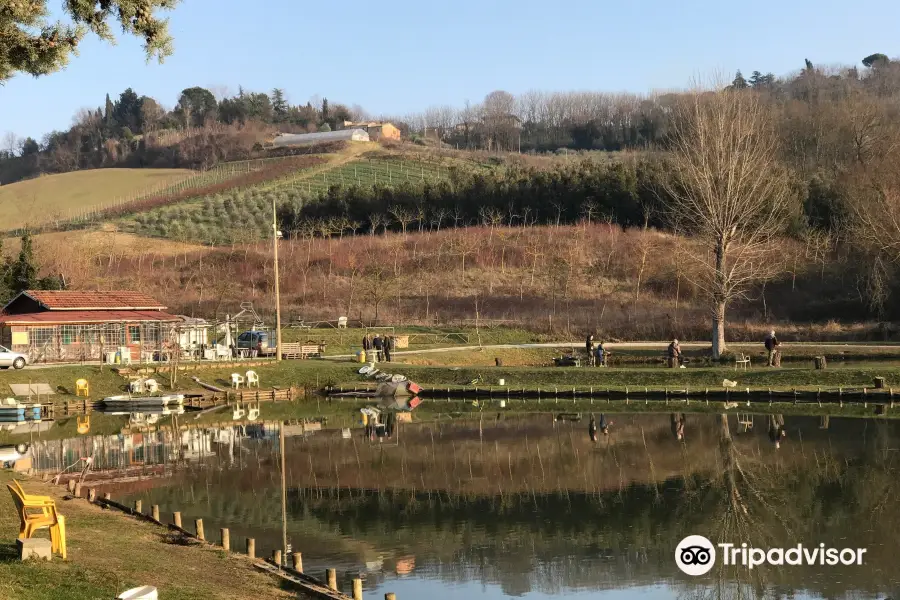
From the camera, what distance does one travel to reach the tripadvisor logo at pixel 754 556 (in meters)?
17.5

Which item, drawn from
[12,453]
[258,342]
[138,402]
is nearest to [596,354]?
[258,342]

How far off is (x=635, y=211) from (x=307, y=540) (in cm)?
6852

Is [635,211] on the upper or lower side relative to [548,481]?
upper

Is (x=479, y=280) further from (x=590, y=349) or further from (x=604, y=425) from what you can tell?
(x=604, y=425)

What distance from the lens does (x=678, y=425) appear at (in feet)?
112

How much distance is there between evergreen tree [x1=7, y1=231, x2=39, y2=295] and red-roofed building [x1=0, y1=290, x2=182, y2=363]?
9090mm

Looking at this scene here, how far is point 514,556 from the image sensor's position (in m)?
18.5

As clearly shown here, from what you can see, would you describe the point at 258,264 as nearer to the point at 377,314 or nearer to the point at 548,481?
the point at 377,314

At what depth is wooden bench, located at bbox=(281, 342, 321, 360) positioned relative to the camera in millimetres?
52312

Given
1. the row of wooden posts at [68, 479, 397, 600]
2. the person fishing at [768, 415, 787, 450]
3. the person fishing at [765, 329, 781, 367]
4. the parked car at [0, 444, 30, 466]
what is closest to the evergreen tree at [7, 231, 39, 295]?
the parked car at [0, 444, 30, 466]

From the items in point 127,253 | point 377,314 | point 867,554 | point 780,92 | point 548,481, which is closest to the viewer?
point 867,554

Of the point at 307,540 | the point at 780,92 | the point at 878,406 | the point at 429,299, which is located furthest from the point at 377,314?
the point at 780,92

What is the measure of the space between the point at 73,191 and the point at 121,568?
123911 mm

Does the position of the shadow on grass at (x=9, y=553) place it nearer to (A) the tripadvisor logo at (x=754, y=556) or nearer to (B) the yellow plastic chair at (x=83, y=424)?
(A) the tripadvisor logo at (x=754, y=556)
